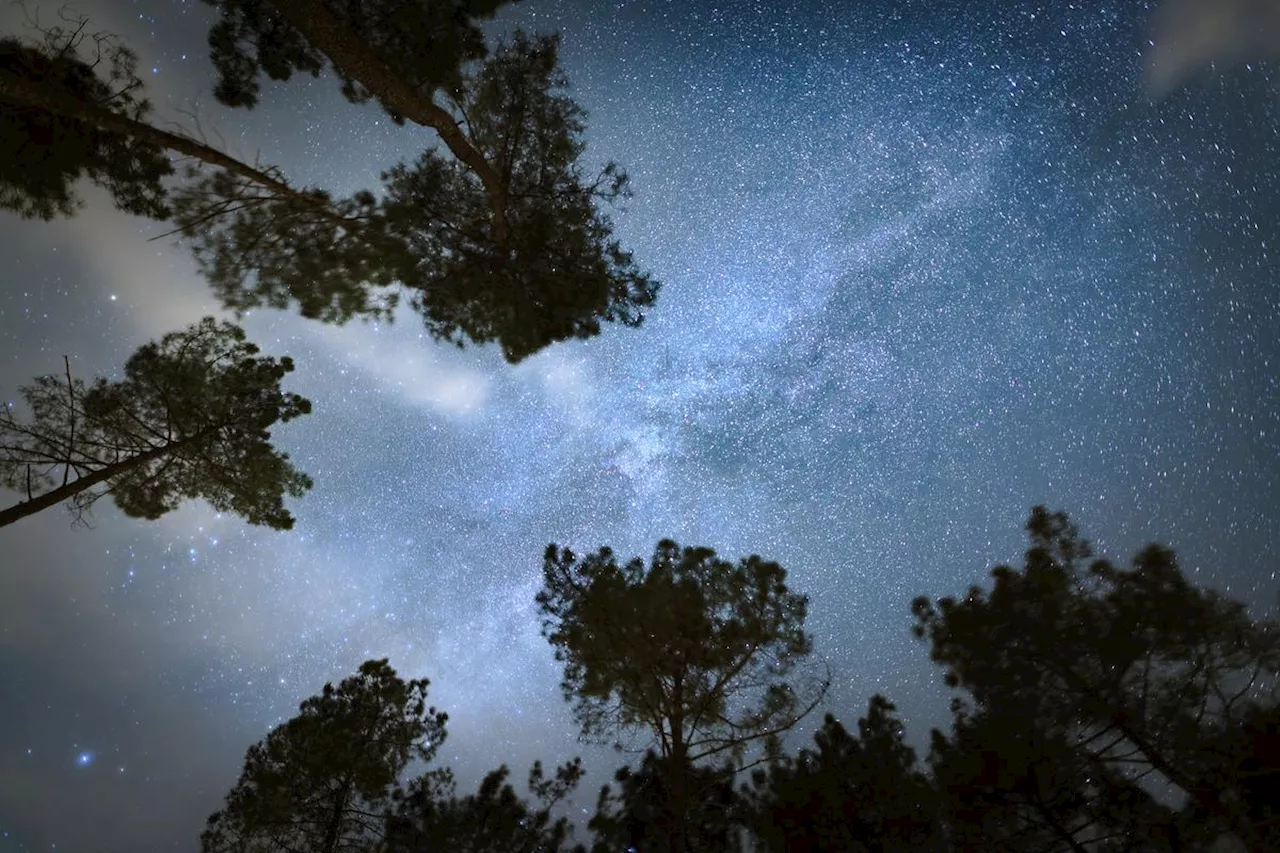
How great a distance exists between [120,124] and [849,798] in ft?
40.2

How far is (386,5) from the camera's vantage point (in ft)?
24.6

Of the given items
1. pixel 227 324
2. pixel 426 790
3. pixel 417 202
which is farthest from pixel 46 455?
pixel 426 790

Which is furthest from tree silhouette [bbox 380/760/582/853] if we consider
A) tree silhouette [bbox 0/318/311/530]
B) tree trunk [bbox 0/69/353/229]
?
tree trunk [bbox 0/69/353/229]

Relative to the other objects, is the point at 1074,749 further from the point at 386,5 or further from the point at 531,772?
the point at 386,5

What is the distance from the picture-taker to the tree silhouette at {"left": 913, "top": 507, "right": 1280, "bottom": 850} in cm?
722

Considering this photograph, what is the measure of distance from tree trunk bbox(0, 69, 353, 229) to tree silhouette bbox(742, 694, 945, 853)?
10.4m

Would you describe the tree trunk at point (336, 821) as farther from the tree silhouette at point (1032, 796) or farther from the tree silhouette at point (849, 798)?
the tree silhouette at point (1032, 796)

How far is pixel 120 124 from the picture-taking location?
612 cm


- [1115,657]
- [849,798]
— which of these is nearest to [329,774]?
[849,798]

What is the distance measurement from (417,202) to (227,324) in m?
4.94

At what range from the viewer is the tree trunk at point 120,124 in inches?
230

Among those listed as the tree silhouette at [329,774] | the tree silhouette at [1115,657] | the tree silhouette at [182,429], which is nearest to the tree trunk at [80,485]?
the tree silhouette at [182,429]

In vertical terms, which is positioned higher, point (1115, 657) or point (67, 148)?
point (67, 148)

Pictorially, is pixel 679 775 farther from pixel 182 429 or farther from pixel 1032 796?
pixel 182 429
